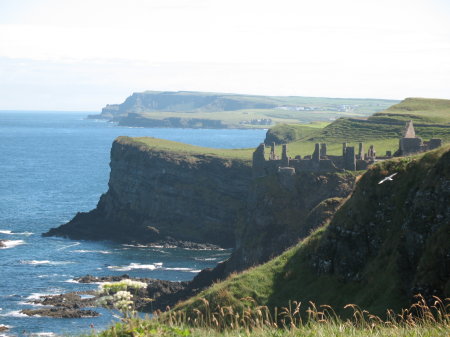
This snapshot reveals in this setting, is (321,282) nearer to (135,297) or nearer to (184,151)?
(135,297)

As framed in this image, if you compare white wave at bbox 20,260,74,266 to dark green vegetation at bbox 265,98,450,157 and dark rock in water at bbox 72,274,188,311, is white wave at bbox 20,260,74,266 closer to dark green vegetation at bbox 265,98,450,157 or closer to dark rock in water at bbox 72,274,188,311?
dark rock in water at bbox 72,274,188,311

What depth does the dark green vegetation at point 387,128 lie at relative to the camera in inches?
4427

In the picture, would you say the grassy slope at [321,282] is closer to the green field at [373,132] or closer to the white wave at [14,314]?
the white wave at [14,314]

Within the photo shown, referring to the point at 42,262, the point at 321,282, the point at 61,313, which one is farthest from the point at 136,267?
the point at 321,282

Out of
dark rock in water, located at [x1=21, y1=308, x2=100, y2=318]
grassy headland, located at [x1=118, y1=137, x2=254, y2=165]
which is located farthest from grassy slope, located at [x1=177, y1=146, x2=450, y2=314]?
grassy headland, located at [x1=118, y1=137, x2=254, y2=165]

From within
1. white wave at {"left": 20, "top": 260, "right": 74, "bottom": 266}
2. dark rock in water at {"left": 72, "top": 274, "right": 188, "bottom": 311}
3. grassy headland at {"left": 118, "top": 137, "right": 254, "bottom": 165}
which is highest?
grassy headland at {"left": 118, "top": 137, "right": 254, "bottom": 165}

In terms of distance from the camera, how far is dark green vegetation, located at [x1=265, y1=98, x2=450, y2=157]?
4427 inches

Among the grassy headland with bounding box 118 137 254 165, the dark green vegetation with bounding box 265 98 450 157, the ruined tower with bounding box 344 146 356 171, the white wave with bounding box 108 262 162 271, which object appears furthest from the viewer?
the grassy headland with bounding box 118 137 254 165

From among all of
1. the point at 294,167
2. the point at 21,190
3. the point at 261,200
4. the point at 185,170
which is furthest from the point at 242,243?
the point at 21,190

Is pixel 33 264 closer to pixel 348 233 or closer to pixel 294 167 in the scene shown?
pixel 294 167

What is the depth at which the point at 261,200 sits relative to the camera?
8125 centimetres

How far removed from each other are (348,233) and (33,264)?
6206 cm

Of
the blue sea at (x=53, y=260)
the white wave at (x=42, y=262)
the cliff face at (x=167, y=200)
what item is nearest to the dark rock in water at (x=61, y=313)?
the blue sea at (x=53, y=260)

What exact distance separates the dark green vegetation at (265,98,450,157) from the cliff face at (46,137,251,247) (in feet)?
44.3
